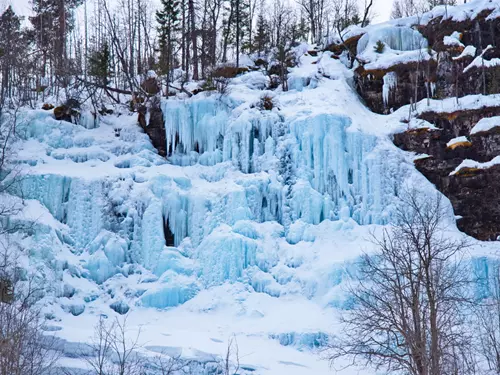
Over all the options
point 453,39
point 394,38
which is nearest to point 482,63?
point 453,39

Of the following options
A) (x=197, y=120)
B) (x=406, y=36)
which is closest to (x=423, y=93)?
(x=406, y=36)

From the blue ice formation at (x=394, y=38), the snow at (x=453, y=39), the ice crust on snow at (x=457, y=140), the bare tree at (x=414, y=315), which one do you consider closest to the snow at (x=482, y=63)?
the snow at (x=453, y=39)

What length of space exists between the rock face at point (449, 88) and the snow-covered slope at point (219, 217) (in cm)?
84

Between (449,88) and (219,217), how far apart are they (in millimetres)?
11050

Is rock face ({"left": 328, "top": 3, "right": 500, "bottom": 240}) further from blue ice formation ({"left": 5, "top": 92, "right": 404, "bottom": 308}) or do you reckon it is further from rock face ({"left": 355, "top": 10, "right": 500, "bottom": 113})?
blue ice formation ({"left": 5, "top": 92, "right": 404, "bottom": 308})

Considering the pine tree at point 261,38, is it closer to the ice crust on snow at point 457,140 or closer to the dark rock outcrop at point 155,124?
the dark rock outcrop at point 155,124

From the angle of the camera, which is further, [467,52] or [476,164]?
[467,52]

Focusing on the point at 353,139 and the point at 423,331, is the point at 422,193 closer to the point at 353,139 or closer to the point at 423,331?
the point at 353,139

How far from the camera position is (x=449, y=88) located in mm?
21031

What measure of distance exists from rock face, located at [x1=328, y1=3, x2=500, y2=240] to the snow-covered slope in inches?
33.3

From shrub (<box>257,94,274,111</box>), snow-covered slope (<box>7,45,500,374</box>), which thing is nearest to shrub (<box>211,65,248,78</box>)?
snow-covered slope (<box>7,45,500,374</box>)

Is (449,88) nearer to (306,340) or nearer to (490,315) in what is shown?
(490,315)

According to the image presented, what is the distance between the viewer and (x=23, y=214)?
16.5 m

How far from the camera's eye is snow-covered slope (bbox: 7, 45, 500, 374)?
48.8 ft
